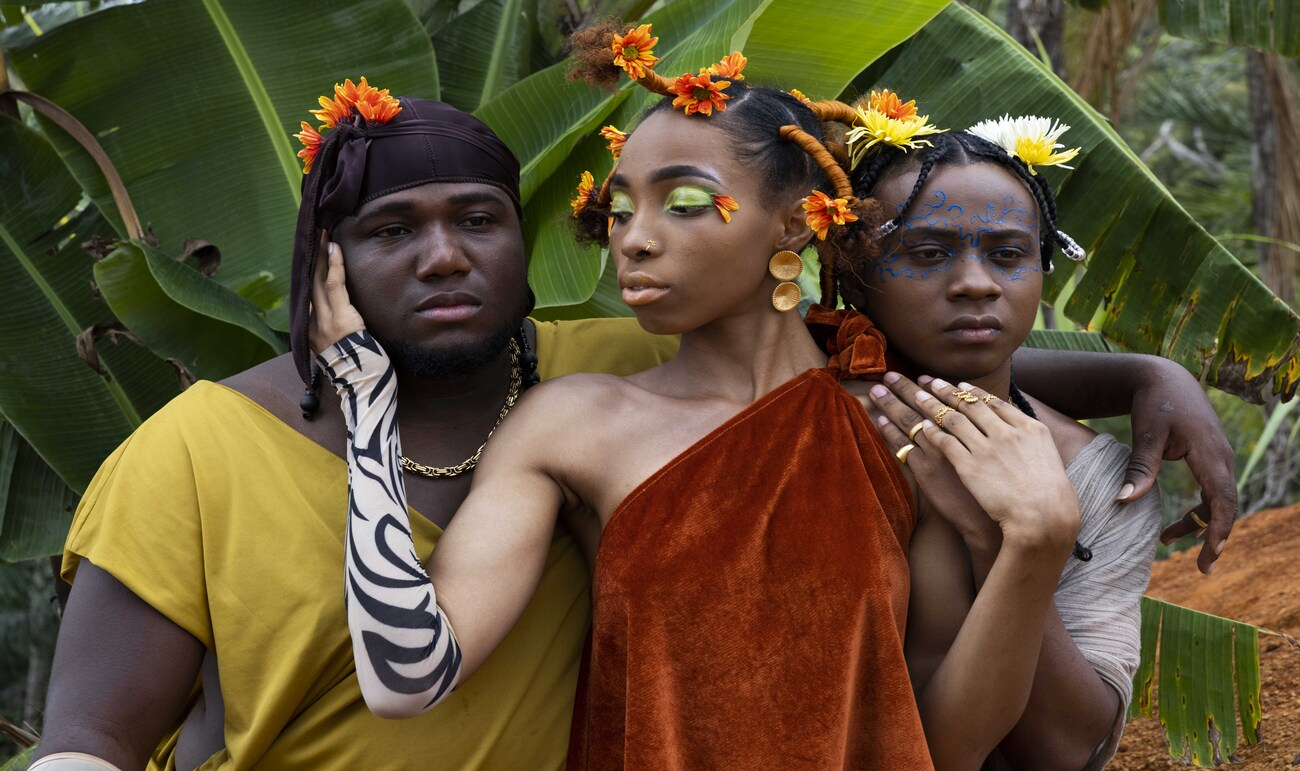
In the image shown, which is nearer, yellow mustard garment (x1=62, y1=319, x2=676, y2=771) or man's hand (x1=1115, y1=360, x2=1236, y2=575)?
yellow mustard garment (x1=62, y1=319, x2=676, y2=771)

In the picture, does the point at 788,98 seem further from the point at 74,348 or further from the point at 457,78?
the point at 74,348

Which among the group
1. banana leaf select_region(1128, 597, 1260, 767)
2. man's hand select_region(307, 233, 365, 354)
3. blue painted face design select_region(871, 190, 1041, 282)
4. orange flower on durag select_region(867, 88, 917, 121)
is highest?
orange flower on durag select_region(867, 88, 917, 121)

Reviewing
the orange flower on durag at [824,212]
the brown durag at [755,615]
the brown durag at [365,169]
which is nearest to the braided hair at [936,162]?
the orange flower on durag at [824,212]

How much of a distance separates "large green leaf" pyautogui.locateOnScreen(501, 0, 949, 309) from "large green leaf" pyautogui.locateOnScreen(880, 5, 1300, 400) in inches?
23.8

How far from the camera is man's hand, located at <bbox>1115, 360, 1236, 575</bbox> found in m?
2.73

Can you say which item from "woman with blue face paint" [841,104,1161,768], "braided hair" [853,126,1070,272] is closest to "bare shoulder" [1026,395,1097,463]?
"woman with blue face paint" [841,104,1161,768]

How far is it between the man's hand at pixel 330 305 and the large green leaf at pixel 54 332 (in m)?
1.69

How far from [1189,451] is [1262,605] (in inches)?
92.4

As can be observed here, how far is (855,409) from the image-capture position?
8.35 ft

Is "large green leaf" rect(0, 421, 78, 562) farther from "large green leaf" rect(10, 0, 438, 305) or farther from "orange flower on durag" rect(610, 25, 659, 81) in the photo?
"orange flower on durag" rect(610, 25, 659, 81)

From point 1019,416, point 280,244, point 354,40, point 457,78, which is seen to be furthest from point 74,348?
point 1019,416

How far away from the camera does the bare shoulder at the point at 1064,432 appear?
2.80m

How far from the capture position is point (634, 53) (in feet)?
8.38

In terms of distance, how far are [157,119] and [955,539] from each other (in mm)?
2763
